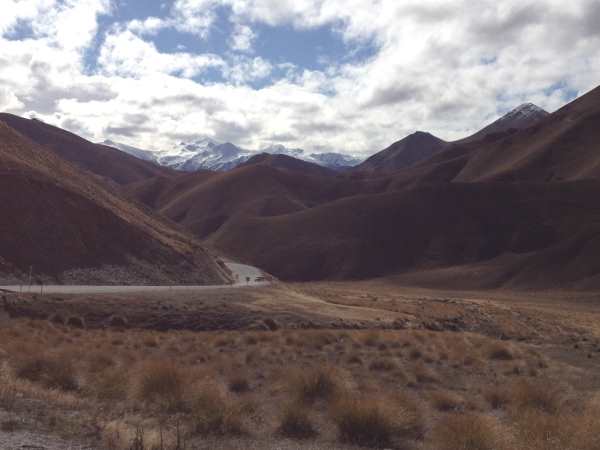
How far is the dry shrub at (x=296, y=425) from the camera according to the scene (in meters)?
9.51

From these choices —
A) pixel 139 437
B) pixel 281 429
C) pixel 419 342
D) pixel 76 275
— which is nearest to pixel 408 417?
pixel 281 429

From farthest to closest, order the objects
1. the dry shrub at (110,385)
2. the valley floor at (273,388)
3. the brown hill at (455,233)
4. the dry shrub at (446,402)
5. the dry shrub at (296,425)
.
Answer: the brown hill at (455,233) → the dry shrub at (446,402) → the dry shrub at (110,385) → the dry shrub at (296,425) → the valley floor at (273,388)

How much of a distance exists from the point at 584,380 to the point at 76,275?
36.8 metres

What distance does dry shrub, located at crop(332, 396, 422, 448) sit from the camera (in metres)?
9.30

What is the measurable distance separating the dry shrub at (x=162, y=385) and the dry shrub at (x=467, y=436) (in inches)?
178

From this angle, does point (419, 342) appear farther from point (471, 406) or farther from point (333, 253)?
point (333, 253)

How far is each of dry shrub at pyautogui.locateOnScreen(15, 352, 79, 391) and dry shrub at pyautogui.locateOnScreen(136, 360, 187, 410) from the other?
5.24 ft

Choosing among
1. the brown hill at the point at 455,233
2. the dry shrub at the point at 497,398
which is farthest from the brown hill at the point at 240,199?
the dry shrub at the point at 497,398

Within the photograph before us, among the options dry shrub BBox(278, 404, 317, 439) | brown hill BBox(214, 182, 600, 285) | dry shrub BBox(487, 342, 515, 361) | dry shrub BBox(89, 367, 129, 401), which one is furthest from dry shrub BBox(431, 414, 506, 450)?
brown hill BBox(214, 182, 600, 285)

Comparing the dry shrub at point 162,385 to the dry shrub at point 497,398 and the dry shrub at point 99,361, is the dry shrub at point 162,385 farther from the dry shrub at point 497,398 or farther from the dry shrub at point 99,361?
the dry shrub at point 497,398

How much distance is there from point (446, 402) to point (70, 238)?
41.3 metres

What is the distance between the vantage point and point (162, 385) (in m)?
11.2

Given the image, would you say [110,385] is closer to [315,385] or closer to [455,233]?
[315,385]

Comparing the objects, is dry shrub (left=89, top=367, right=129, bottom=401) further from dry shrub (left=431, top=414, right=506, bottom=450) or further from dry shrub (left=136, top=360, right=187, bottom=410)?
dry shrub (left=431, top=414, right=506, bottom=450)
